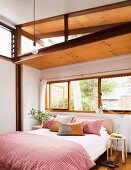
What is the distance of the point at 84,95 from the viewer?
477cm

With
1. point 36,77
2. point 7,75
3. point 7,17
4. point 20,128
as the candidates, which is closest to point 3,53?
point 7,75

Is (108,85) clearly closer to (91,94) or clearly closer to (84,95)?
(91,94)

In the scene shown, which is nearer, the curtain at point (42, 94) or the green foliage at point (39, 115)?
the green foliage at point (39, 115)

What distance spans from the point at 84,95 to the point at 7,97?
6.61ft

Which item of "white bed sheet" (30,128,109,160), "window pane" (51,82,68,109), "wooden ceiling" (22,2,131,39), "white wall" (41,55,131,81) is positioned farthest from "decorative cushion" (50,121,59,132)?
"wooden ceiling" (22,2,131,39)

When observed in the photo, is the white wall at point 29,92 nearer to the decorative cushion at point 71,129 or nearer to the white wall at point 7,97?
the white wall at point 7,97

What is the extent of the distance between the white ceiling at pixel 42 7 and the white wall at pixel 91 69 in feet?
4.78

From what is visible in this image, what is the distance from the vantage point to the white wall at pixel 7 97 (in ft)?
14.2

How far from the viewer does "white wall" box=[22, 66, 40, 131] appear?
4898 mm

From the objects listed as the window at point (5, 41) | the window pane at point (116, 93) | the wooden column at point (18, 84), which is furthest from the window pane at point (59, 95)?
the window at point (5, 41)

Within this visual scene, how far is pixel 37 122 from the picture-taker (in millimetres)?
5309

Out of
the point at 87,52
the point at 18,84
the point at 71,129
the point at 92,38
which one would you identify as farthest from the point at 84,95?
the point at 92,38

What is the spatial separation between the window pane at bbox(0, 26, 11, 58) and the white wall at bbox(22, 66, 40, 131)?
64 centimetres

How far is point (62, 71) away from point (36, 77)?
0.86 metres
